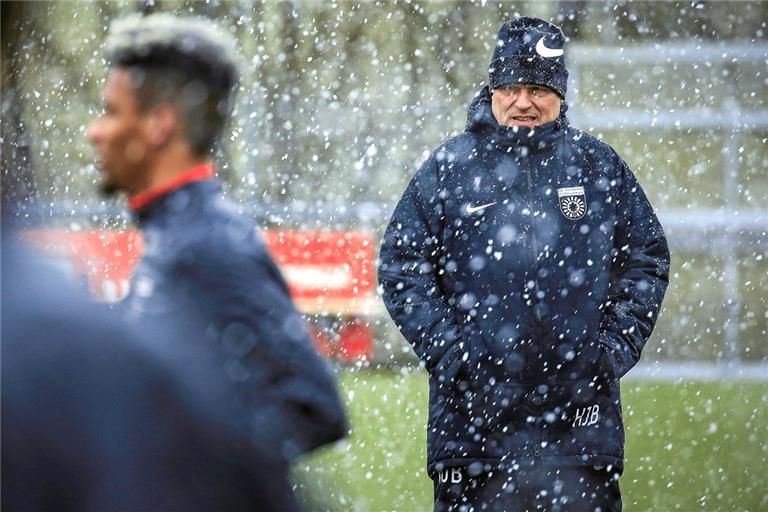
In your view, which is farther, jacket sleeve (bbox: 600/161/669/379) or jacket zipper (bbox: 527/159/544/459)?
jacket sleeve (bbox: 600/161/669/379)

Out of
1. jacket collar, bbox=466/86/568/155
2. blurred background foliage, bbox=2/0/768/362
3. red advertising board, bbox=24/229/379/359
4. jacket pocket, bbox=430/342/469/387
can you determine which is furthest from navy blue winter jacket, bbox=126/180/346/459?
blurred background foliage, bbox=2/0/768/362

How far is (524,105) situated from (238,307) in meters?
2.25

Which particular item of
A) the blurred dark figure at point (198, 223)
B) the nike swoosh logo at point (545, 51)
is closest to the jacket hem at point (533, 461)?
the nike swoosh logo at point (545, 51)

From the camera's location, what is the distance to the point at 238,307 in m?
2.01

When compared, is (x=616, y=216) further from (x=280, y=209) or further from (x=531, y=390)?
(x=280, y=209)

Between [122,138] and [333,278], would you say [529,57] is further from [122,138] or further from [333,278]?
[333,278]

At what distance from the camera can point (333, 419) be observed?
7.05 feet

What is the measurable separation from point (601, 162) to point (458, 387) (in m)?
0.85

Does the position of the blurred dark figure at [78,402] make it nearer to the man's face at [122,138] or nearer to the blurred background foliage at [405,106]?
the man's face at [122,138]

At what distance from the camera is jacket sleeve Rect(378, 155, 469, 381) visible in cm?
398

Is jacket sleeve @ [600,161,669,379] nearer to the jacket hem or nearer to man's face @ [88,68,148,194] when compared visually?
the jacket hem

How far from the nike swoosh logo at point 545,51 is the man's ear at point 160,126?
2266 millimetres

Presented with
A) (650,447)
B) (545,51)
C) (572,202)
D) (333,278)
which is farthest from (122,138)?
(333,278)

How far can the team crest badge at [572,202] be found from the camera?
402 cm
